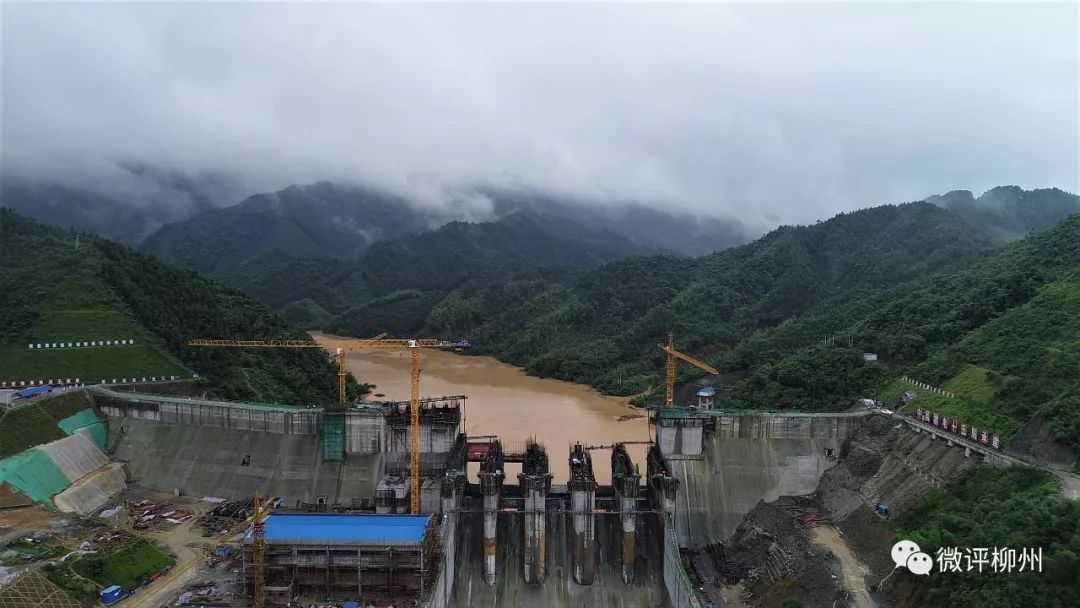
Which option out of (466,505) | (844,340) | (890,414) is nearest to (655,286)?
(844,340)

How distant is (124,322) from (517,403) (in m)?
36.1

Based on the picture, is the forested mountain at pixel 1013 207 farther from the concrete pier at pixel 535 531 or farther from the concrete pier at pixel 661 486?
the concrete pier at pixel 535 531

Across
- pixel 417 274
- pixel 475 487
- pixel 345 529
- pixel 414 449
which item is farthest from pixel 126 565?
pixel 417 274

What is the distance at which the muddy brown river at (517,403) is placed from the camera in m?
52.3

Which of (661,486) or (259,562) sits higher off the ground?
(661,486)

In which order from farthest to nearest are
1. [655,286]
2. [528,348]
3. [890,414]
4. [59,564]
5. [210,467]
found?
[655,286] < [528,348] < [210,467] < [890,414] < [59,564]

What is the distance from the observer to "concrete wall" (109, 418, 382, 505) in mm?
35406

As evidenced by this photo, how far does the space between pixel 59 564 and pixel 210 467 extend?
438 inches

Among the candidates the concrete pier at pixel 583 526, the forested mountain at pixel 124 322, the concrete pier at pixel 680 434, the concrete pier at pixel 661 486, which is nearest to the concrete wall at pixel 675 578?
the concrete pier at pixel 661 486

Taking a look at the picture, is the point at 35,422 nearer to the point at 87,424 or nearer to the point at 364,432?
the point at 87,424

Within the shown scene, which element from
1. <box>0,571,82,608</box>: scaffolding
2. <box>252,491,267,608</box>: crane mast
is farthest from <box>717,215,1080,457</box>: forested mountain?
<box>0,571,82,608</box>: scaffolding

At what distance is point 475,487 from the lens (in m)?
32.8

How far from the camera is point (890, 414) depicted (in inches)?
1337

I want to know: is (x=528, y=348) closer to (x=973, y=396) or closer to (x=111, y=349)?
(x=111, y=349)
